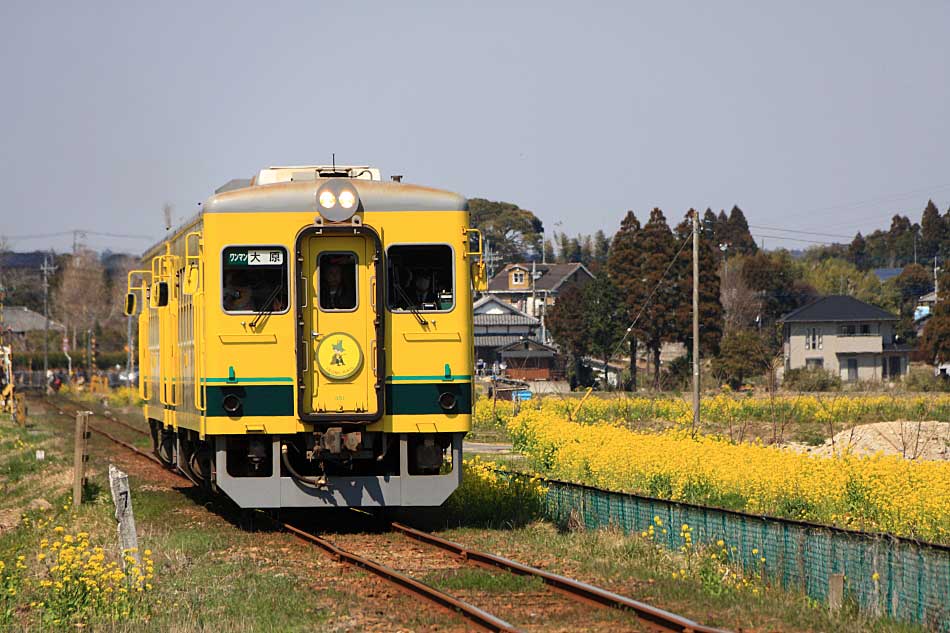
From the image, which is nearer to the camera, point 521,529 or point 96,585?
point 96,585

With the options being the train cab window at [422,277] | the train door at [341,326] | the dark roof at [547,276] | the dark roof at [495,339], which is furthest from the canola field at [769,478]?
the dark roof at [547,276]

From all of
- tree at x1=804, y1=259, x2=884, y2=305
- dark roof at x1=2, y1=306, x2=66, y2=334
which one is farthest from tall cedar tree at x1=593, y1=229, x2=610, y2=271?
dark roof at x1=2, y1=306, x2=66, y2=334

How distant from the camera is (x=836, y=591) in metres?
9.52

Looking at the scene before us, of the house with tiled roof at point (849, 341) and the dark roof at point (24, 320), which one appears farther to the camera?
the dark roof at point (24, 320)

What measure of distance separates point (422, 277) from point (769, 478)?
15.0ft

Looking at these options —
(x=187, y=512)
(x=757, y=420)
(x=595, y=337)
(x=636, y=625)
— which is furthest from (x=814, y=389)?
(x=636, y=625)

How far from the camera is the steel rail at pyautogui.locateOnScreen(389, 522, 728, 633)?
8.43 metres

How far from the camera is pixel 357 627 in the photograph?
29.4 ft

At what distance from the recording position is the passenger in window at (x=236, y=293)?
13531mm

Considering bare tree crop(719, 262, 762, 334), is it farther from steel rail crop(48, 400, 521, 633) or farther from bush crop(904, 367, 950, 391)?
steel rail crop(48, 400, 521, 633)

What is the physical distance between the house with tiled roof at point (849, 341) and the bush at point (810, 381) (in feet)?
34.9

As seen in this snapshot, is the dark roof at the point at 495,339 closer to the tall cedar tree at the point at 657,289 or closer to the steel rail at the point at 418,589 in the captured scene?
the tall cedar tree at the point at 657,289

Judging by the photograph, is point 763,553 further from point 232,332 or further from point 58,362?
point 58,362

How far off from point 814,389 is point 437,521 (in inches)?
1857
